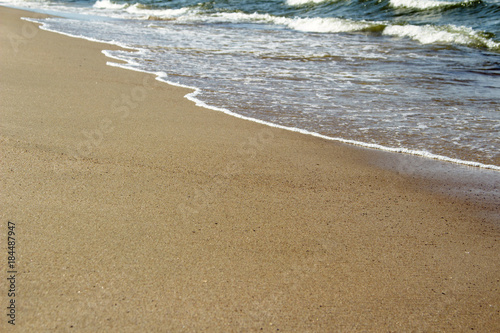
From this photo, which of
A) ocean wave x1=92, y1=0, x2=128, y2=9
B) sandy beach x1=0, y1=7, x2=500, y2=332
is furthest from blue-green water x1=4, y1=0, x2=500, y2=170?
ocean wave x1=92, y1=0, x2=128, y2=9

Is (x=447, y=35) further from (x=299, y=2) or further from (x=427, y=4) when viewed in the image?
(x=299, y=2)

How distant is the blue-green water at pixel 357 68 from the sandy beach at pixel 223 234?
0.91 metres

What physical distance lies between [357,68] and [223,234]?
19.3 feet

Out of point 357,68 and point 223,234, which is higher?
point 357,68

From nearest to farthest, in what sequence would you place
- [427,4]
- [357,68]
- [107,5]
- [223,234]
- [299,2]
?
[223,234], [357,68], [427,4], [299,2], [107,5]

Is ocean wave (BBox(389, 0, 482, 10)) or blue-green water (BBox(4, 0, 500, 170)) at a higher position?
ocean wave (BBox(389, 0, 482, 10))

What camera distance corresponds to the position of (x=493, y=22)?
12.9 metres

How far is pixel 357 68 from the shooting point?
7.88 meters

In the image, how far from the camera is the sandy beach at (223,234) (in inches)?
81.3

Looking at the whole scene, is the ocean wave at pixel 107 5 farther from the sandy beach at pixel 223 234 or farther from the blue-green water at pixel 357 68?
the sandy beach at pixel 223 234

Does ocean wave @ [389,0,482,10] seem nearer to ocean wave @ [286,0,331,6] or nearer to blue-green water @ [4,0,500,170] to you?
blue-green water @ [4,0,500,170]

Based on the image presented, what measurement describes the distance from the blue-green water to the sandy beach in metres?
0.91

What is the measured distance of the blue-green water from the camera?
4.87 m

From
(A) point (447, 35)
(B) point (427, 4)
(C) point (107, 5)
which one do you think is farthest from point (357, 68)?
(C) point (107, 5)
